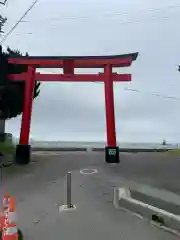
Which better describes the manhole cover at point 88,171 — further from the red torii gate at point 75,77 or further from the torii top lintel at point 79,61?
the torii top lintel at point 79,61

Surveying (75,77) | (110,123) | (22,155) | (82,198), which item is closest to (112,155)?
(110,123)

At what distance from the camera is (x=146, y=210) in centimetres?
670

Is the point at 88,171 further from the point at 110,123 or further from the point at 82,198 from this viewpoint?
the point at 82,198

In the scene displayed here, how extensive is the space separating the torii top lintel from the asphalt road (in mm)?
5119

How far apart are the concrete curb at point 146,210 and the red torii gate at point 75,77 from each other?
813cm

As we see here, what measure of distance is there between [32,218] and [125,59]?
37.4ft

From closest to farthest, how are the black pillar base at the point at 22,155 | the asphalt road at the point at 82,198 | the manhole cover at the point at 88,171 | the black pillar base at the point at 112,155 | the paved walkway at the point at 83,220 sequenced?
1. the paved walkway at the point at 83,220
2. the asphalt road at the point at 82,198
3. the manhole cover at the point at 88,171
4. the black pillar base at the point at 112,155
5. the black pillar base at the point at 22,155

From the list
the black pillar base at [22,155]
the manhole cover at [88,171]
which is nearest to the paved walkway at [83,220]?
the manhole cover at [88,171]

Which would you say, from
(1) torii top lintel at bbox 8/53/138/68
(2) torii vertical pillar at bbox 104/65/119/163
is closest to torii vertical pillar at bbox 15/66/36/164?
(1) torii top lintel at bbox 8/53/138/68

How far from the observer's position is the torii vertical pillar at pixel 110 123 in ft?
53.5

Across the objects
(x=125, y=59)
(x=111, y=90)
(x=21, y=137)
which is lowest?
(x=21, y=137)

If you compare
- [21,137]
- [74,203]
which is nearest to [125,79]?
[21,137]

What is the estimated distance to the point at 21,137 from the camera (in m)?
17.0

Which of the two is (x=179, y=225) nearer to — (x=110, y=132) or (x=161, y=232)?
(x=161, y=232)
